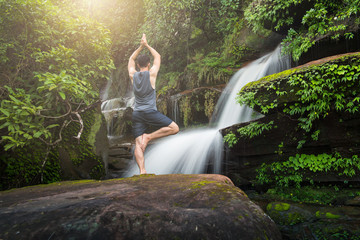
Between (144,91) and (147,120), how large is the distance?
541 millimetres

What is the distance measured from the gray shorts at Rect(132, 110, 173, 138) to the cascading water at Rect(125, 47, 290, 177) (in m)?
2.62

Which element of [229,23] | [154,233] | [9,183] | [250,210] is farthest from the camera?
[229,23]

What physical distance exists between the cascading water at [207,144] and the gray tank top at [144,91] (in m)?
2.89

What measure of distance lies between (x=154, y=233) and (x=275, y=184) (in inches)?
182

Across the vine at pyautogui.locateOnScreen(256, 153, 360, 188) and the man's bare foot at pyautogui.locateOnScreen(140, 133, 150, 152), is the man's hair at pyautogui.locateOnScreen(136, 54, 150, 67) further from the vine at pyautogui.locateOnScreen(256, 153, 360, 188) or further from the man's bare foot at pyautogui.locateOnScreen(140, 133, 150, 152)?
the vine at pyautogui.locateOnScreen(256, 153, 360, 188)

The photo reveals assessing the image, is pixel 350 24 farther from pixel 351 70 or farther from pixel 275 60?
pixel 275 60

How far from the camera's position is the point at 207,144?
6.44 m

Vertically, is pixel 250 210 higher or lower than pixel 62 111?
lower

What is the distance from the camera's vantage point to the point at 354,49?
197 inches

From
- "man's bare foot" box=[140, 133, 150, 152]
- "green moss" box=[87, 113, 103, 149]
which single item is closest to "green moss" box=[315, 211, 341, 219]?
"man's bare foot" box=[140, 133, 150, 152]

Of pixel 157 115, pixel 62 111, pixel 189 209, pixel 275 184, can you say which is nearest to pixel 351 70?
pixel 275 184

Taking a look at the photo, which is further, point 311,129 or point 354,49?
point 354,49

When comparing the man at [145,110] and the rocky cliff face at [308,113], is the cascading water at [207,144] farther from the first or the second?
the man at [145,110]

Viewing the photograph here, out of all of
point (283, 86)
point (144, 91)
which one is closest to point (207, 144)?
point (283, 86)
